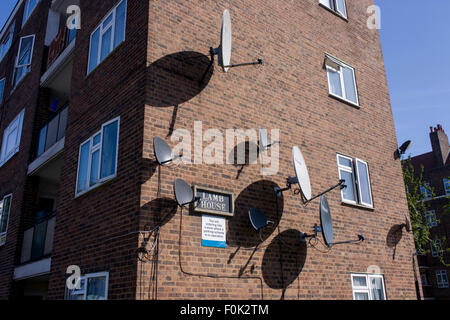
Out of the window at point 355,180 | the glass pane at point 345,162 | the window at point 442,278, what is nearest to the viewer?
the window at point 355,180

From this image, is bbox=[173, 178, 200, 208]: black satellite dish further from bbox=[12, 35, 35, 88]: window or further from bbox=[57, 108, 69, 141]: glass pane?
bbox=[12, 35, 35, 88]: window

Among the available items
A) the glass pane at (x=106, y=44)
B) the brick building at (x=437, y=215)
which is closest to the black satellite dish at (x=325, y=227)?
the glass pane at (x=106, y=44)

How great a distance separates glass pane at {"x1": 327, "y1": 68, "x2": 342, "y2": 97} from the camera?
10867mm

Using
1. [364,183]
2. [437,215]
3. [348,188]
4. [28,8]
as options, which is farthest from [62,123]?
[437,215]

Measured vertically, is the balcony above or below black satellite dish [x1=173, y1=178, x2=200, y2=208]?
above

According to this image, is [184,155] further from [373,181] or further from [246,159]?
[373,181]

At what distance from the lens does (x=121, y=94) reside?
793cm

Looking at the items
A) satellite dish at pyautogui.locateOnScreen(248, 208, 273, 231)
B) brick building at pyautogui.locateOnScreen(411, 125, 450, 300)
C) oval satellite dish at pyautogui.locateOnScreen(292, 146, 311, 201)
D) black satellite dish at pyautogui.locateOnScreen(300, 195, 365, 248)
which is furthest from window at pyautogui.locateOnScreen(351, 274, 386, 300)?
brick building at pyautogui.locateOnScreen(411, 125, 450, 300)

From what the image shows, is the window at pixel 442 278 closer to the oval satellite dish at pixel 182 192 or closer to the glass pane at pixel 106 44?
the oval satellite dish at pixel 182 192

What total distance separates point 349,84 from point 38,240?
9228 mm

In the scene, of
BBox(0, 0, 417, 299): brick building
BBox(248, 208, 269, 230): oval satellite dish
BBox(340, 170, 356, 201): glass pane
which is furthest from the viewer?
BBox(340, 170, 356, 201): glass pane

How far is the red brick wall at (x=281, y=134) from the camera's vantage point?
22.5 feet

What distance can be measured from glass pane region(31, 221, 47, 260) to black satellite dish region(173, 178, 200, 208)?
5230 mm

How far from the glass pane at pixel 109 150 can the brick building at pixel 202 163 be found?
0.13ft
